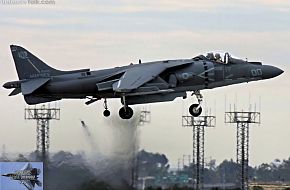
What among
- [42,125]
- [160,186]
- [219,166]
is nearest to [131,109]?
[160,186]

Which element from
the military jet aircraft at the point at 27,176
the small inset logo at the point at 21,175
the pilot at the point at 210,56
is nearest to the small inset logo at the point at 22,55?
the pilot at the point at 210,56

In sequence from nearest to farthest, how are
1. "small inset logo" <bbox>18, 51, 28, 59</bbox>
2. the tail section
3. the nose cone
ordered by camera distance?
the tail section → the nose cone → "small inset logo" <bbox>18, 51, 28, 59</bbox>

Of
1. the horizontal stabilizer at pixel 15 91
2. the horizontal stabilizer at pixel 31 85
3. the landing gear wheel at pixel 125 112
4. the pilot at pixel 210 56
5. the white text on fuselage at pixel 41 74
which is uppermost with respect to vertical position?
the pilot at pixel 210 56

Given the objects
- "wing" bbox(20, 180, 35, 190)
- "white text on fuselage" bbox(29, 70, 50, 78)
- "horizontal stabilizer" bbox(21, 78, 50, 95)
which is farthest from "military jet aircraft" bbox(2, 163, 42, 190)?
"horizontal stabilizer" bbox(21, 78, 50, 95)

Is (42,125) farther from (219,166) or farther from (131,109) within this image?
(131,109)

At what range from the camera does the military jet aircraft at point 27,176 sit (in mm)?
86812

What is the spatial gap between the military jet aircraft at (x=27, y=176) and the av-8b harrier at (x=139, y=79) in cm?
1273

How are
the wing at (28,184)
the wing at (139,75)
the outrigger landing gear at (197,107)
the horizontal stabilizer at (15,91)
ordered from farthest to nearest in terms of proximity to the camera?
the wing at (28,184) → the horizontal stabilizer at (15,91) → the outrigger landing gear at (197,107) → the wing at (139,75)

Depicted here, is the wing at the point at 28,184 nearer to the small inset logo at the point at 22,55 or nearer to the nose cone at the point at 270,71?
the small inset logo at the point at 22,55

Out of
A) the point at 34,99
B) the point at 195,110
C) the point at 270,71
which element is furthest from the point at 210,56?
the point at 34,99

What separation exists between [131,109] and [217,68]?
5033 millimetres

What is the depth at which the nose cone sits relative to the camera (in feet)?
250

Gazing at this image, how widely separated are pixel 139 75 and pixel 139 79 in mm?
543

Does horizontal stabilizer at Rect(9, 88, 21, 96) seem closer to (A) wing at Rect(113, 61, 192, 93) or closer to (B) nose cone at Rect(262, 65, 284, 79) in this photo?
(A) wing at Rect(113, 61, 192, 93)
